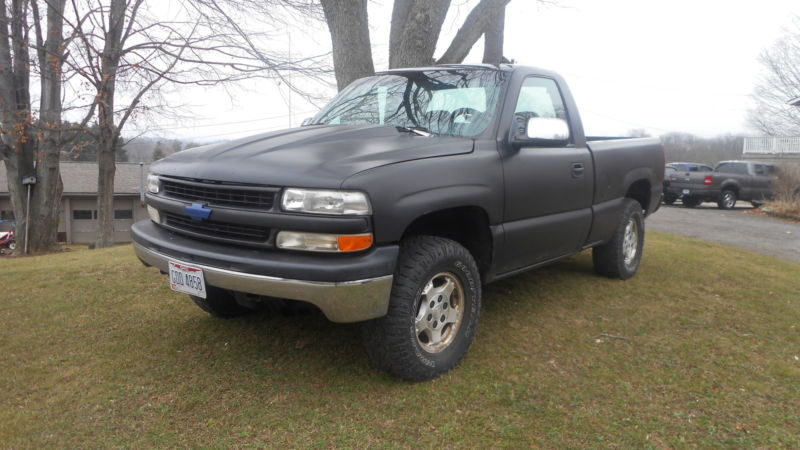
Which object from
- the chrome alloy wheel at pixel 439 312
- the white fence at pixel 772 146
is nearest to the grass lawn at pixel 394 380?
the chrome alloy wheel at pixel 439 312

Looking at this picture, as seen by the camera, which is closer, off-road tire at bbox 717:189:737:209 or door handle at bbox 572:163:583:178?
door handle at bbox 572:163:583:178

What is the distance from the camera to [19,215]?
16.4 meters

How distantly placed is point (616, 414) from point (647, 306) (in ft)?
6.55

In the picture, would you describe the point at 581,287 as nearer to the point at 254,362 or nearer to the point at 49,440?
the point at 254,362

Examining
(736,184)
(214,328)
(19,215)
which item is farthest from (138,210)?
(214,328)

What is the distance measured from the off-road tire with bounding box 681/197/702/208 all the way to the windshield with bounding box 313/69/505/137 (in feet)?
63.2

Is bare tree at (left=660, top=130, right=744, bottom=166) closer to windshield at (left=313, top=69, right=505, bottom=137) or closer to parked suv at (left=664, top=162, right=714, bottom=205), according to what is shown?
parked suv at (left=664, top=162, right=714, bottom=205)

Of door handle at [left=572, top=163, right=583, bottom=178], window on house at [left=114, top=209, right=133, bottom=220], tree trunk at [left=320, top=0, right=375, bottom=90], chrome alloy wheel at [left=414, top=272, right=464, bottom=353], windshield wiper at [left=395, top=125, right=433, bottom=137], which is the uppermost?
tree trunk at [left=320, top=0, right=375, bottom=90]

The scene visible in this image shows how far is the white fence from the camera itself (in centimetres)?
2928

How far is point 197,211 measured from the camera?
2.92 metres

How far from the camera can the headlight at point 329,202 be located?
2.62 metres

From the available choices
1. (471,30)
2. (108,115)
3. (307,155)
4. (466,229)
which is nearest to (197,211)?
(307,155)

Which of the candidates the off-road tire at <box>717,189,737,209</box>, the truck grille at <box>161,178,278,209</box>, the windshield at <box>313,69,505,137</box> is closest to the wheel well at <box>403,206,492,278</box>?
the windshield at <box>313,69,505,137</box>

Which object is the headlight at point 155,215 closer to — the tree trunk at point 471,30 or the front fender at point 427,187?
the front fender at point 427,187
